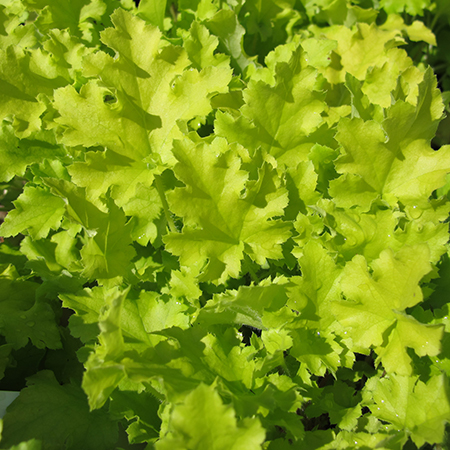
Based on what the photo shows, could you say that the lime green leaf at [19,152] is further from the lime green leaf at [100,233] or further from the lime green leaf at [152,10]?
the lime green leaf at [152,10]

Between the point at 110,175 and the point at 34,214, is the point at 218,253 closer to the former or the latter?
the point at 110,175

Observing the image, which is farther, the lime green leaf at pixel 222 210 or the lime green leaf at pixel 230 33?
the lime green leaf at pixel 230 33

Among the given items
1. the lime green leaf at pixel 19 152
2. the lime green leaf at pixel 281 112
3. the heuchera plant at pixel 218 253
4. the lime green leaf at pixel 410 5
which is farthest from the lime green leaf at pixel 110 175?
the lime green leaf at pixel 410 5

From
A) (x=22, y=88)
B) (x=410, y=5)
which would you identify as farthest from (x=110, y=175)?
(x=410, y=5)

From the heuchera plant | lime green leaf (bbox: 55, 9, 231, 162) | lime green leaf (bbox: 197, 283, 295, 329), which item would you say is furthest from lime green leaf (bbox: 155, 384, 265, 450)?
lime green leaf (bbox: 55, 9, 231, 162)

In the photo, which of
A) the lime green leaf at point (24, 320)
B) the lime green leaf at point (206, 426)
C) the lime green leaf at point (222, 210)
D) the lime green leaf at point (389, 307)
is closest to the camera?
the lime green leaf at point (206, 426)

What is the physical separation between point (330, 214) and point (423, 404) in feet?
1.95

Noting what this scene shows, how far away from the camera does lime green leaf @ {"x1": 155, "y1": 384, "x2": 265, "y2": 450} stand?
3.26 ft

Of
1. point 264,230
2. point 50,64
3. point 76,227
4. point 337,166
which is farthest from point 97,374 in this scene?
point 50,64

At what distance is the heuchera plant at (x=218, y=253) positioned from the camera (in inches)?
47.8

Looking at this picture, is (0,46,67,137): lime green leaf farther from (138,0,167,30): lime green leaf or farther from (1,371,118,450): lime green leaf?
(1,371,118,450): lime green leaf

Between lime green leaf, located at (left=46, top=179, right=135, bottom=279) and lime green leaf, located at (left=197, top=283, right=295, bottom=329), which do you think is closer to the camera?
lime green leaf, located at (left=197, top=283, right=295, bottom=329)

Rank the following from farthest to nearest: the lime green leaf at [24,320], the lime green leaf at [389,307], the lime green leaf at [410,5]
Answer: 1. the lime green leaf at [410,5]
2. the lime green leaf at [24,320]
3. the lime green leaf at [389,307]

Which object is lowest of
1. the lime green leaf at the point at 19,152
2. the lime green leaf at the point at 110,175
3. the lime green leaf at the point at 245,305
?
the lime green leaf at the point at 245,305
